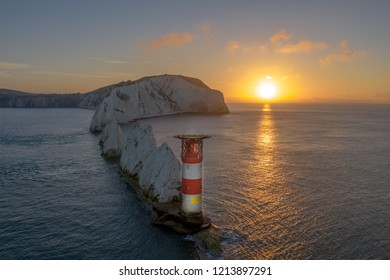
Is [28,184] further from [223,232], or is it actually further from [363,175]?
[363,175]

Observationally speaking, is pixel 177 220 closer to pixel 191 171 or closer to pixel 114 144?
pixel 191 171

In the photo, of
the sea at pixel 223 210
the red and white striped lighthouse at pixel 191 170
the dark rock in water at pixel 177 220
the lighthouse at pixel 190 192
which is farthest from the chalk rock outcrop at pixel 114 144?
the red and white striped lighthouse at pixel 191 170

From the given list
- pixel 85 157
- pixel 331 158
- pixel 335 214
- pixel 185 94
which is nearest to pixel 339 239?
pixel 335 214

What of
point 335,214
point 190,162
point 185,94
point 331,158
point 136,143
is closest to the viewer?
point 190,162

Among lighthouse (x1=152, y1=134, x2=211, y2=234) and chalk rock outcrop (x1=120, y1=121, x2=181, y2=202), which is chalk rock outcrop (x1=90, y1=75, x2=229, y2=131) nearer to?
chalk rock outcrop (x1=120, y1=121, x2=181, y2=202)

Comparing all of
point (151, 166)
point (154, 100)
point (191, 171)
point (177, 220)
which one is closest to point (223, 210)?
point (177, 220)

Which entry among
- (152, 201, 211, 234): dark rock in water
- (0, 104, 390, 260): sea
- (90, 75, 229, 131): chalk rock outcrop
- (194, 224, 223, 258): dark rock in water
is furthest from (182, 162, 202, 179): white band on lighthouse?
(90, 75, 229, 131): chalk rock outcrop
